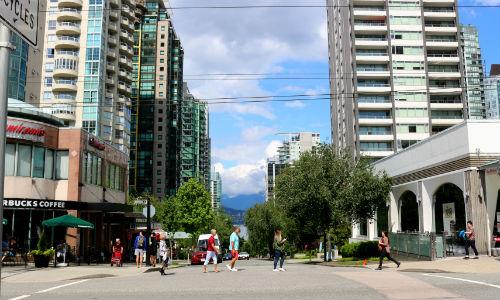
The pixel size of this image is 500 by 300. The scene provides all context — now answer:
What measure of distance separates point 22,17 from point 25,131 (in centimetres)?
2726

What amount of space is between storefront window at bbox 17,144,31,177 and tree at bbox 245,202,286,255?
45.8 m

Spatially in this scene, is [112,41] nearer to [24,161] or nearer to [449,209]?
[24,161]

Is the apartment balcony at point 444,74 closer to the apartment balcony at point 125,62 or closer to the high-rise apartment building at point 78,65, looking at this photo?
the high-rise apartment building at point 78,65

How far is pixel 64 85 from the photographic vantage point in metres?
82.9

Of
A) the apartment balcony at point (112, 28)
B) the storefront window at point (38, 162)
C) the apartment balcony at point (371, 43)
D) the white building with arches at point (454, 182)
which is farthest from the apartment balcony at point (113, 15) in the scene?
the white building with arches at point (454, 182)

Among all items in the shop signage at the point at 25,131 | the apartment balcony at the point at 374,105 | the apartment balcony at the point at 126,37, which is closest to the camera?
the shop signage at the point at 25,131

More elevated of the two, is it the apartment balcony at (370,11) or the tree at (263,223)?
the apartment balcony at (370,11)

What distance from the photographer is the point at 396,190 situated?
118 ft

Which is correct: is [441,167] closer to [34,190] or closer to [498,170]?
[498,170]

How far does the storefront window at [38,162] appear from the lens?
2965 cm

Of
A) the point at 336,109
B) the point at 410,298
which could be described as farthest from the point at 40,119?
the point at 336,109

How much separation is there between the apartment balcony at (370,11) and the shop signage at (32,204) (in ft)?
225

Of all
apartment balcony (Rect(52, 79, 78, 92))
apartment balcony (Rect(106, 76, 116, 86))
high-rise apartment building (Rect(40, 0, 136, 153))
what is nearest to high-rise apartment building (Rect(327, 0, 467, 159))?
high-rise apartment building (Rect(40, 0, 136, 153))

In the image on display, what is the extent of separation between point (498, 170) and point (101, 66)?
74.5 metres
